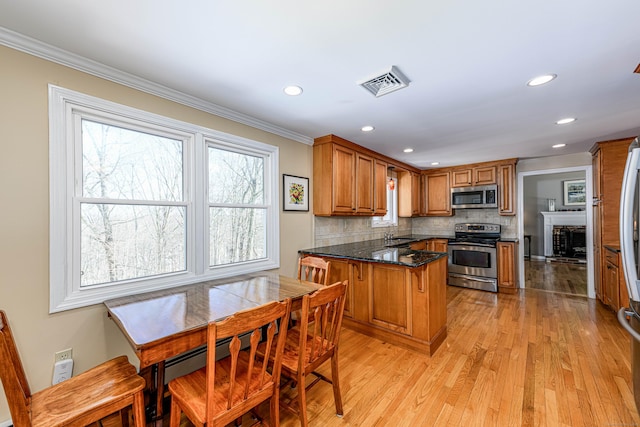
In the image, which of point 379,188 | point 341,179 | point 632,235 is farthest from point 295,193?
point 632,235

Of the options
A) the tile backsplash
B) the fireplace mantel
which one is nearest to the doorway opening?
the fireplace mantel

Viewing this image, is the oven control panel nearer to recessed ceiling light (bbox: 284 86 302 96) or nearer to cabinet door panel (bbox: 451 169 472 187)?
cabinet door panel (bbox: 451 169 472 187)

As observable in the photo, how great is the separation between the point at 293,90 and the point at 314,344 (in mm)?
1893

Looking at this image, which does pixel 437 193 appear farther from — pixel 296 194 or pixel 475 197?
pixel 296 194

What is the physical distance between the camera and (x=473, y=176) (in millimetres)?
5102

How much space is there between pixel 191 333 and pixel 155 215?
4.09ft

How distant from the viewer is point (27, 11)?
1342 millimetres

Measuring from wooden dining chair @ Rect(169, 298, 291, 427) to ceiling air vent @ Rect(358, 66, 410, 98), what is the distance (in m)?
1.67

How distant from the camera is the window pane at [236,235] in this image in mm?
2578

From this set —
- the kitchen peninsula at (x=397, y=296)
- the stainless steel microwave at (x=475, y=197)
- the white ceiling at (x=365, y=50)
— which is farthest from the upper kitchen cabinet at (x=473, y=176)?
the kitchen peninsula at (x=397, y=296)

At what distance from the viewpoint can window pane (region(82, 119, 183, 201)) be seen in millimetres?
1879

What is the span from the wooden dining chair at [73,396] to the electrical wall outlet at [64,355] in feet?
1.38

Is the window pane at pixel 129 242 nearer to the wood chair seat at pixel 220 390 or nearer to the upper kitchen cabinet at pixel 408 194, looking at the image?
the wood chair seat at pixel 220 390

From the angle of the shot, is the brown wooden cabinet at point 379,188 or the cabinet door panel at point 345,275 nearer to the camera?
the cabinet door panel at point 345,275
